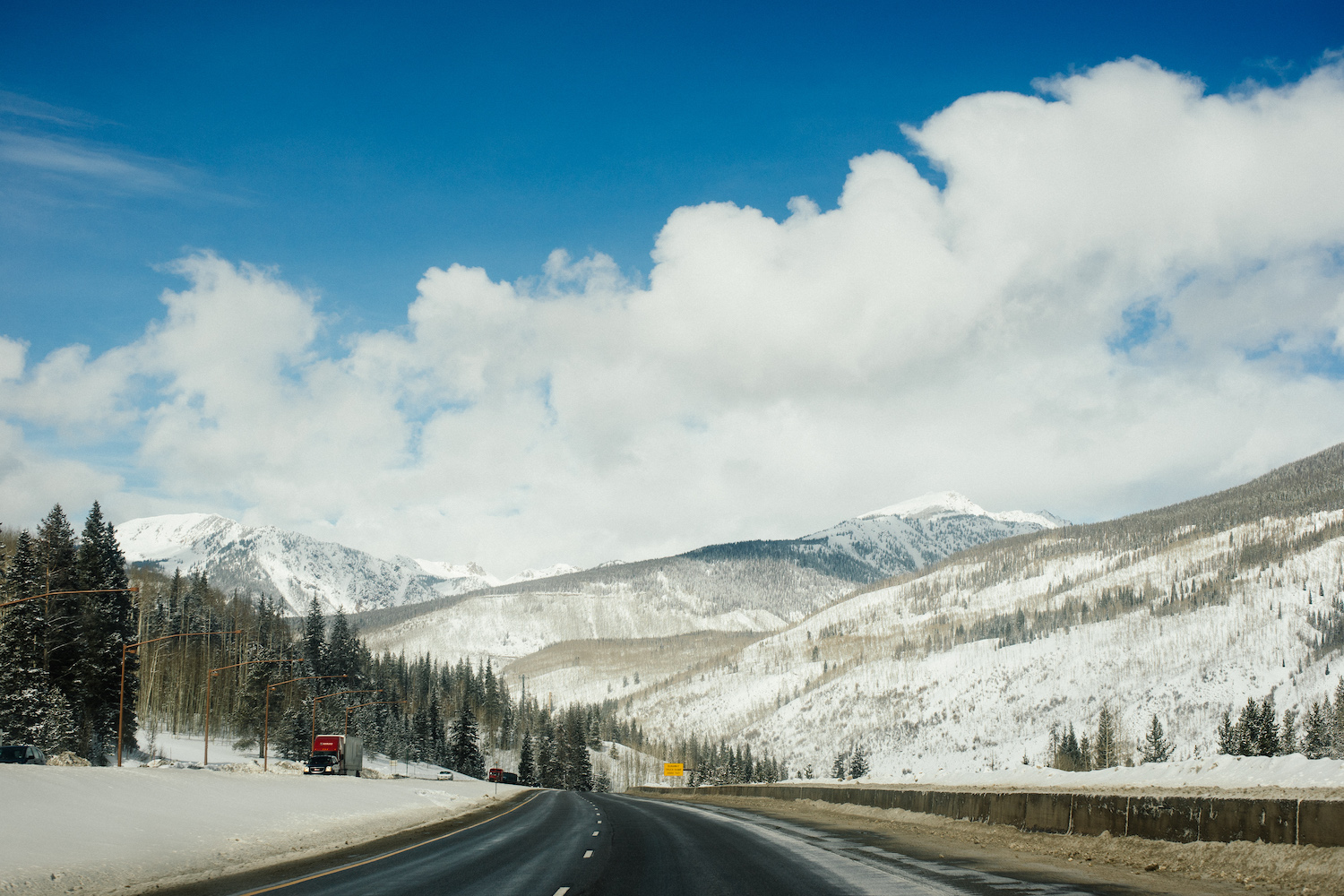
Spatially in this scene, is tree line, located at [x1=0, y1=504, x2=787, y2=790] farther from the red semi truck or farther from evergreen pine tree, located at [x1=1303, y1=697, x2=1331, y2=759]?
evergreen pine tree, located at [x1=1303, y1=697, x2=1331, y2=759]

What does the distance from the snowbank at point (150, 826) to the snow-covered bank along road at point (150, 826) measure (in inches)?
1.4

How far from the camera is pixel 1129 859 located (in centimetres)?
1742

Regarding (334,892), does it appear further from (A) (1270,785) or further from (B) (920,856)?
(A) (1270,785)

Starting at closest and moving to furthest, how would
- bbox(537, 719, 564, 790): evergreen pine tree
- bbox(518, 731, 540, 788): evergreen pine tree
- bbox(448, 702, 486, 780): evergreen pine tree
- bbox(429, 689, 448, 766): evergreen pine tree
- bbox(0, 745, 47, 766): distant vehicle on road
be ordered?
bbox(0, 745, 47, 766): distant vehicle on road
bbox(448, 702, 486, 780): evergreen pine tree
bbox(518, 731, 540, 788): evergreen pine tree
bbox(429, 689, 448, 766): evergreen pine tree
bbox(537, 719, 564, 790): evergreen pine tree

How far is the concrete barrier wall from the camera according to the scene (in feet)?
45.2

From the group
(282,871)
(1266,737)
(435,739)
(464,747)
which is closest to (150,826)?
(282,871)

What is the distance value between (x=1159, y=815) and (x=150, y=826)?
72.6ft

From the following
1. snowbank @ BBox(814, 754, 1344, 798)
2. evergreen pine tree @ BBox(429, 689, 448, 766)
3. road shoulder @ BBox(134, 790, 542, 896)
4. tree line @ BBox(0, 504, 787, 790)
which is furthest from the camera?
evergreen pine tree @ BBox(429, 689, 448, 766)

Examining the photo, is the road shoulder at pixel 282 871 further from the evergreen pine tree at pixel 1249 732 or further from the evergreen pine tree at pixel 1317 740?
the evergreen pine tree at pixel 1317 740

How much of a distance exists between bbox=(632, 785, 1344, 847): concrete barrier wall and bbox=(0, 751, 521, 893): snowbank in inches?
720

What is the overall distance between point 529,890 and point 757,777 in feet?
480

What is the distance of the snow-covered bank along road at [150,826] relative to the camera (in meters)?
16.3

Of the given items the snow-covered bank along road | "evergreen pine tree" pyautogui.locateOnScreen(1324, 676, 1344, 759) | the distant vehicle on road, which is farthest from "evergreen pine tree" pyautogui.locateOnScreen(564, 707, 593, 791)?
the snow-covered bank along road

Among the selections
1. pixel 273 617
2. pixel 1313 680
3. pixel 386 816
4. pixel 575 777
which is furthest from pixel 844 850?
pixel 1313 680
